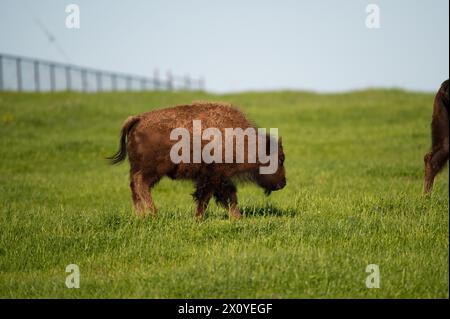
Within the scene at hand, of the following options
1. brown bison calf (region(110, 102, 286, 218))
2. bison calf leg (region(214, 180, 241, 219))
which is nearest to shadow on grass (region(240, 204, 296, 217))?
bison calf leg (region(214, 180, 241, 219))

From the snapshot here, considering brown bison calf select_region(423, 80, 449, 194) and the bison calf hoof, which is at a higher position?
brown bison calf select_region(423, 80, 449, 194)

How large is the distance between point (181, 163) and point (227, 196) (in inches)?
33.4

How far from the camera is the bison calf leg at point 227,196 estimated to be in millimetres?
9188

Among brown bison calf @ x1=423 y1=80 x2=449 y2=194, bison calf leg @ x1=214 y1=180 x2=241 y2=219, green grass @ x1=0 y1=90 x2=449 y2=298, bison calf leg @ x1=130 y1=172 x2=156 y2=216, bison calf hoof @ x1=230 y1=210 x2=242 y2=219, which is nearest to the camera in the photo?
green grass @ x1=0 y1=90 x2=449 y2=298

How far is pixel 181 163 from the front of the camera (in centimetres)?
909

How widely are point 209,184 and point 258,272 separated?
10.2ft

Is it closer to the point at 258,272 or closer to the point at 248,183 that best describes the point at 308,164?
the point at 248,183

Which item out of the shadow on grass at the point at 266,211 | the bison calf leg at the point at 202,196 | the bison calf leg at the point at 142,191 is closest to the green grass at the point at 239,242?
the shadow on grass at the point at 266,211

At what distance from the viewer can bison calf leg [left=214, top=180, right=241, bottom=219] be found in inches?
362

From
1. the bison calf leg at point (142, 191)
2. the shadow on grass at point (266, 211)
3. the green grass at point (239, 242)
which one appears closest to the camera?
the green grass at point (239, 242)

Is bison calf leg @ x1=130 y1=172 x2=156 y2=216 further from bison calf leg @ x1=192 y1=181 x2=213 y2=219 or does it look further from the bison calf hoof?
the bison calf hoof

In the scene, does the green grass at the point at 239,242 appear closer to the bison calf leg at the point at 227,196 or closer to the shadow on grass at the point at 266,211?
the shadow on grass at the point at 266,211

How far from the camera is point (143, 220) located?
8414 mm

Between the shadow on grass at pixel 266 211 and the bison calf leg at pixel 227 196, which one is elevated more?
the bison calf leg at pixel 227 196
